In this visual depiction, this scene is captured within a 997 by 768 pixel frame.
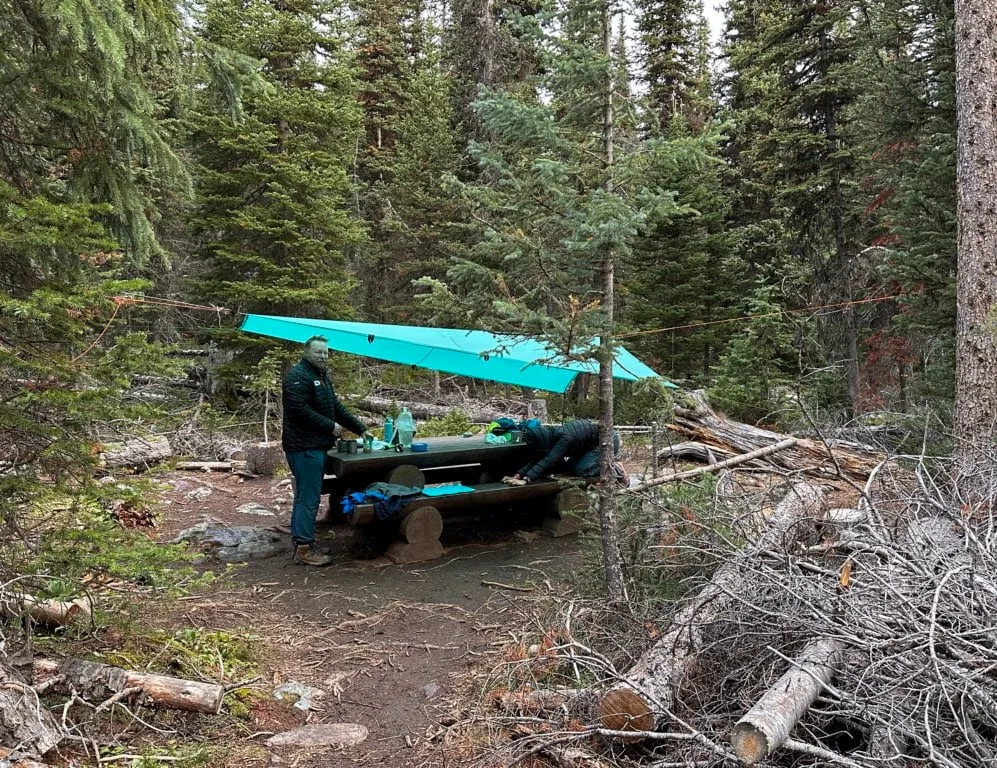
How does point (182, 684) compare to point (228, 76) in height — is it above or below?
below

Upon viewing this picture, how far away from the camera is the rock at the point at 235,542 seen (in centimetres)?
618

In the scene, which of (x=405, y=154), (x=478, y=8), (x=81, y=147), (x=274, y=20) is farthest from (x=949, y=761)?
(x=405, y=154)

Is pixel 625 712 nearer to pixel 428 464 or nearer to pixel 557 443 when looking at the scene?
pixel 557 443

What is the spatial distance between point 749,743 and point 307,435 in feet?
14.6

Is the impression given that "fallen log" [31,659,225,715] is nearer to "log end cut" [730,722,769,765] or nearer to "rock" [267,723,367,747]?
"rock" [267,723,367,747]

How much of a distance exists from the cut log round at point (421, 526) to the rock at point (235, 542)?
117 cm

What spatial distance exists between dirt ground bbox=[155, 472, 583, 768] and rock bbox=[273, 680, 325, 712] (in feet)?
0.13

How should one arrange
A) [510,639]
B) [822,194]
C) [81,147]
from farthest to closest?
[822,194] < [510,639] < [81,147]

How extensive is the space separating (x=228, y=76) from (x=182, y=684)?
3.66 meters

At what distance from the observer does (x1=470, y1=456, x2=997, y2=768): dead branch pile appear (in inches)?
93.8

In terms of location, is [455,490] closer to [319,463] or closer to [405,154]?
[319,463]

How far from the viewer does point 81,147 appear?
3980mm

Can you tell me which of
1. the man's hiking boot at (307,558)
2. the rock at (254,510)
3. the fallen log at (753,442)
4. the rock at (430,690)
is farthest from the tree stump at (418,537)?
the fallen log at (753,442)

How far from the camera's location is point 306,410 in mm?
5934
